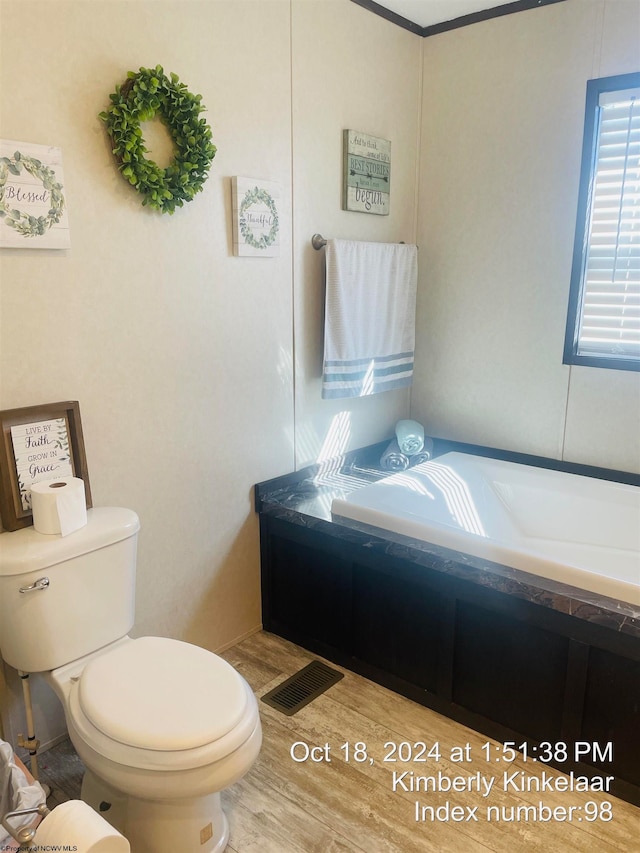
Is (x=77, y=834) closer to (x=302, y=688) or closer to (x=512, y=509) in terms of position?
(x=302, y=688)

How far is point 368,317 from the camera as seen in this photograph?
9.16ft

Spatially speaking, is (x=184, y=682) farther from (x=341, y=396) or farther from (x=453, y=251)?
(x=453, y=251)

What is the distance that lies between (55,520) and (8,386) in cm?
38

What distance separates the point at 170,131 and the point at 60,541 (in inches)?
49.6

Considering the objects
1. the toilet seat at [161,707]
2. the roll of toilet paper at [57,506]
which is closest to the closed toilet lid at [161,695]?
the toilet seat at [161,707]

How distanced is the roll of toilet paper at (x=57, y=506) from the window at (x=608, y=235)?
6.60 ft

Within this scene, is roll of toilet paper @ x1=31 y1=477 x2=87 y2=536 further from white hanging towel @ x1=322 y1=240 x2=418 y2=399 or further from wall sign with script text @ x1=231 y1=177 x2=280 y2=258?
white hanging towel @ x1=322 y1=240 x2=418 y2=399

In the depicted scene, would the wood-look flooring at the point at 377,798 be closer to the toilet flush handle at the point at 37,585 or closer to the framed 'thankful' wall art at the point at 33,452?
the toilet flush handle at the point at 37,585

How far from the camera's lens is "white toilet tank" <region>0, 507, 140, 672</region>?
1645 mm

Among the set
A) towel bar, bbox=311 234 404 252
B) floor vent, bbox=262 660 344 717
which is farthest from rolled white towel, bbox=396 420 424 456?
floor vent, bbox=262 660 344 717

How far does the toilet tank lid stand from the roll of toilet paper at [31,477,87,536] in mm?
21

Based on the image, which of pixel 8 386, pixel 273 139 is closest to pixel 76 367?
pixel 8 386

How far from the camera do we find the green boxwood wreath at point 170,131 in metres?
1.84

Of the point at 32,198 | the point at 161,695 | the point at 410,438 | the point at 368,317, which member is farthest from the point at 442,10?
the point at 161,695
